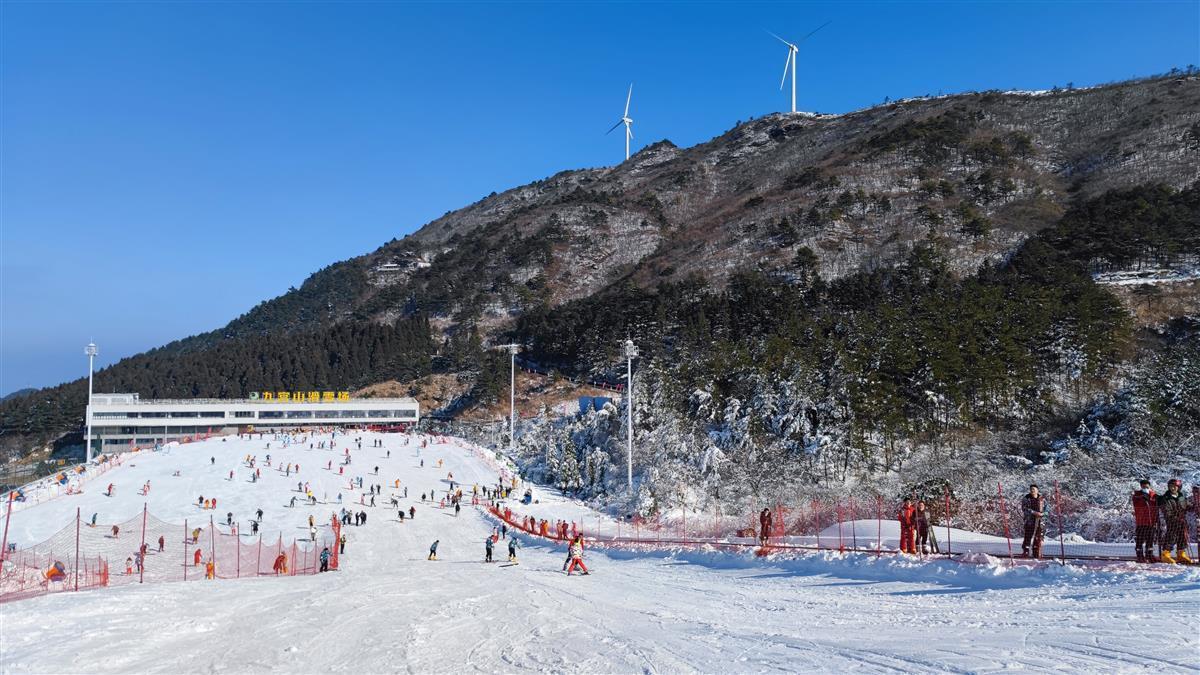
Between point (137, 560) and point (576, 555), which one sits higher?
point (576, 555)

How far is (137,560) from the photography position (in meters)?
24.2

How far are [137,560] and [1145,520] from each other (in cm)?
2684

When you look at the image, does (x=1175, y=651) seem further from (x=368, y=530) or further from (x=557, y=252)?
(x=557, y=252)

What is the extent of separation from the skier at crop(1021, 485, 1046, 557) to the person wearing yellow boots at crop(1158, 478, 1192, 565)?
6.02 feet

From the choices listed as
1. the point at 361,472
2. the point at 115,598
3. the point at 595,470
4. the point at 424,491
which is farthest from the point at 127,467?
the point at 115,598

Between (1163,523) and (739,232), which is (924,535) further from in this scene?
(739,232)

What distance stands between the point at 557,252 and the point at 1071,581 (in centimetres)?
14438

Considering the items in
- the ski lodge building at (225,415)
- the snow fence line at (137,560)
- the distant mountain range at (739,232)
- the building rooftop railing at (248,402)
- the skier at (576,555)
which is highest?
the distant mountain range at (739,232)

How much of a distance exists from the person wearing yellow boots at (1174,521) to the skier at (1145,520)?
0.42 ft

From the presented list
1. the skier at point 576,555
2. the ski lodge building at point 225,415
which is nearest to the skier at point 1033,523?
the skier at point 576,555

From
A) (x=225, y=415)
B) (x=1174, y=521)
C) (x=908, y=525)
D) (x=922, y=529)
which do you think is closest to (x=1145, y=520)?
(x=1174, y=521)

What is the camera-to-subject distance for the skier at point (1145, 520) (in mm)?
12945

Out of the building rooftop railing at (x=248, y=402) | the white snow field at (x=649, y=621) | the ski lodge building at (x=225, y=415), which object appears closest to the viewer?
the white snow field at (x=649, y=621)

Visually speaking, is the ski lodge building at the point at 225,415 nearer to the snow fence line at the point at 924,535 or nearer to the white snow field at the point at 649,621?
the snow fence line at the point at 924,535
